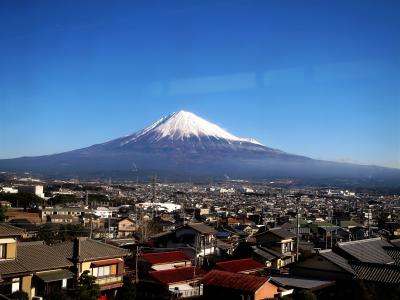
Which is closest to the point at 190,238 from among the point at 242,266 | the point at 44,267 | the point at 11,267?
the point at 242,266

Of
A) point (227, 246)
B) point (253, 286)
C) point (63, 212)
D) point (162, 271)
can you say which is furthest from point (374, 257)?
point (63, 212)

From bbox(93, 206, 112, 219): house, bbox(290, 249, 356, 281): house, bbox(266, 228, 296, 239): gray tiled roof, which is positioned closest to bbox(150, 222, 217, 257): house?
bbox(266, 228, 296, 239): gray tiled roof

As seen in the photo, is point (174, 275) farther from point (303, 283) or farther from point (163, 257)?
point (303, 283)

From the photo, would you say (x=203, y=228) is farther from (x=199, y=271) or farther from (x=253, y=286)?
(x=253, y=286)

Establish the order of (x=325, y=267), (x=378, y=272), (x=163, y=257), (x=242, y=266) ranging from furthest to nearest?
(x=163, y=257)
(x=242, y=266)
(x=325, y=267)
(x=378, y=272)

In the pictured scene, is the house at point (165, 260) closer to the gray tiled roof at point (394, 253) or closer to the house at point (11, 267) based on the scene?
the house at point (11, 267)

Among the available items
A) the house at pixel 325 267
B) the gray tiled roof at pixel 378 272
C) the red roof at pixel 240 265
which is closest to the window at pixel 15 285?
the red roof at pixel 240 265

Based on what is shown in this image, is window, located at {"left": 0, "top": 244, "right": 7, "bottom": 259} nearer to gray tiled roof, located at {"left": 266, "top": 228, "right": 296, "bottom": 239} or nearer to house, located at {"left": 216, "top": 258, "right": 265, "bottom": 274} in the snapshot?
house, located at {"left": 216, "top": 258, "right": 265, "bottom": 274}
